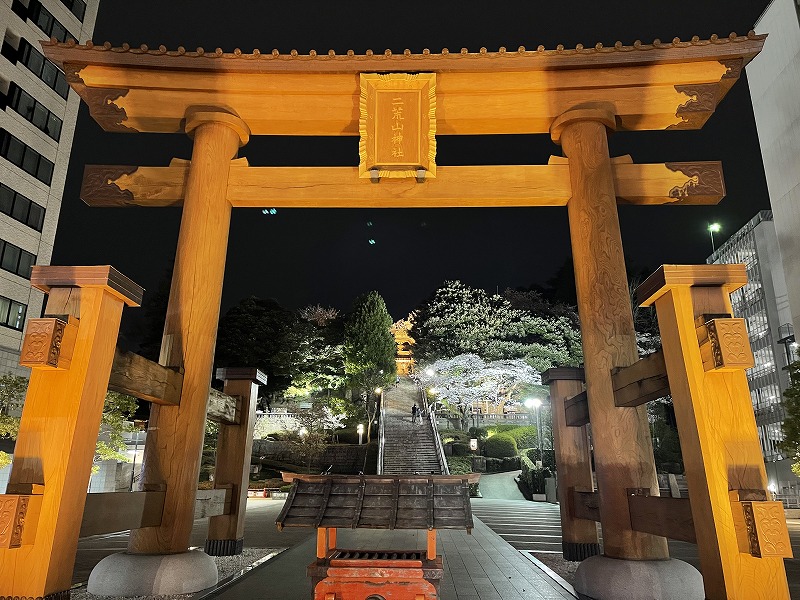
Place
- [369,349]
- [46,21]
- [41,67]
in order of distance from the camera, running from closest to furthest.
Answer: [41,67] → [46,21] → [369,349]

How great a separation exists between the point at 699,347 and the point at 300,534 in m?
9.34

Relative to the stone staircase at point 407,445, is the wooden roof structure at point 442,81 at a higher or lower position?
higher

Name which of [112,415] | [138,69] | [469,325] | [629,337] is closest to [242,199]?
[138,69]

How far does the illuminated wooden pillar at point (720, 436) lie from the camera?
2.77 m

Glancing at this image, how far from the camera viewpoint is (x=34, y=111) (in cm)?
2250

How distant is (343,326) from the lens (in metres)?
35.0

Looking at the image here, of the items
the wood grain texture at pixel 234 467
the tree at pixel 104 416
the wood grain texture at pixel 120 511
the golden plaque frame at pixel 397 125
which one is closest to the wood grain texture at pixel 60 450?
the wood grain texture at pixel 120 511

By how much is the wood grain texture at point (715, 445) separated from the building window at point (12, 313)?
79.8ft

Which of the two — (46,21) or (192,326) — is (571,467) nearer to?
(192,326)

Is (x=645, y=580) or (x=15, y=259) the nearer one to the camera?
(x=645, y=580)

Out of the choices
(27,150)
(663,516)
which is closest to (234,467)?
(663,516)

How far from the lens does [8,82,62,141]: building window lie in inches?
851

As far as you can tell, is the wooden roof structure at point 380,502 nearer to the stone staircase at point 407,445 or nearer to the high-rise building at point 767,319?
the stone staircase at point 407,445

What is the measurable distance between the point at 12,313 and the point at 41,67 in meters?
11.3
